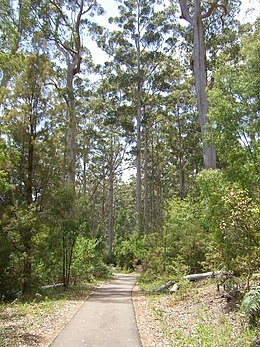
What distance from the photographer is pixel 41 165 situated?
14461 millimetres

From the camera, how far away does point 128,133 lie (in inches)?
1284

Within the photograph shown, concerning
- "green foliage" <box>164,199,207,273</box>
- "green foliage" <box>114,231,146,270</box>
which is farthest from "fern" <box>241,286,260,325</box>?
"green foliage" <box>114,231,146,270</box>

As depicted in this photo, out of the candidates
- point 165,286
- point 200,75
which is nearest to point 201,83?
point 200,75

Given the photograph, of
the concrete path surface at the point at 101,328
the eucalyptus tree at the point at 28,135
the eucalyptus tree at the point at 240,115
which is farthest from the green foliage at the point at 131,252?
the eucalyptus tree at the point at 240,115

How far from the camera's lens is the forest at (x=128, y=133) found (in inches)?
384

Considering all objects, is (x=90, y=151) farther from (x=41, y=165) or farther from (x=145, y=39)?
(x=41, y=165)

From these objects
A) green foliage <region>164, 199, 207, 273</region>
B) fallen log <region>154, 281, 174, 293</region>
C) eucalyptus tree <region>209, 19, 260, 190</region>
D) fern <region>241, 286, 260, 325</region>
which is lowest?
fallen log <region>154, 281, 174, 293</region>

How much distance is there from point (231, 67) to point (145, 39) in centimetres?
2114

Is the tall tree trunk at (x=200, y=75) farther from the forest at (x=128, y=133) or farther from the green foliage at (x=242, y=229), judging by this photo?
the green foliage at (x=242, y=229)

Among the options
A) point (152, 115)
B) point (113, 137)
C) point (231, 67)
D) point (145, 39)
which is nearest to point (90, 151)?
point (113, 137)

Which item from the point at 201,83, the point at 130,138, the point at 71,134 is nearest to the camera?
the point at 201,83

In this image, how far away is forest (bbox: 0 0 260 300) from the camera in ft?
32.0

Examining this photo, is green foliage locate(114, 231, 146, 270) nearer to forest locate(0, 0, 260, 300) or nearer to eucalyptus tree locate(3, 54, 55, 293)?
forest locate(0, 0, 260, 300)

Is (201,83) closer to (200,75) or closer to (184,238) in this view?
(200,75)
